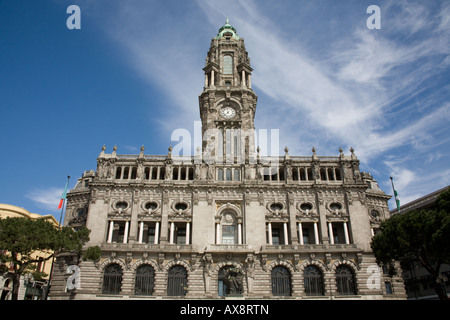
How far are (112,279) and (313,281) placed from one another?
2991 centimetres

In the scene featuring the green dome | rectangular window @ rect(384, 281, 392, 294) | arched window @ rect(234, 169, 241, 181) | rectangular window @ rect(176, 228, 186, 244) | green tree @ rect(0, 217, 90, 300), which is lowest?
rectangular window @ rect(384, 281, 392, 294)

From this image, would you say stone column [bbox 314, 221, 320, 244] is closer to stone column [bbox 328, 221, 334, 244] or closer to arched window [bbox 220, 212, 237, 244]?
stone column [bbox 328, 221, 334, 244]

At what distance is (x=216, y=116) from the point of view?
66.1 meters

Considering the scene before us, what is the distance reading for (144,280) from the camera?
51.4 m

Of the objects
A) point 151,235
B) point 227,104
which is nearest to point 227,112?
point 227,104

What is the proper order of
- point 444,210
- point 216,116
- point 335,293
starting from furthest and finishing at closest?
point 216,116 → point 335,293 → point 444,210

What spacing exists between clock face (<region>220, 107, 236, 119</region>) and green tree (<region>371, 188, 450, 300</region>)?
34036mm

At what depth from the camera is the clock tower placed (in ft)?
207

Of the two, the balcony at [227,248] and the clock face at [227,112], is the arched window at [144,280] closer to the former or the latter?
the balcony at [227,248]

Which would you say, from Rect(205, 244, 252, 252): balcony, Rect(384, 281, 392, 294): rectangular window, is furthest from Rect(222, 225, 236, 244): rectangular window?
Rect(384, 281, 392, 294): rectangular window

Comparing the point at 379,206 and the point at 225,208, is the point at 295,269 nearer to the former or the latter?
the point at 225,208

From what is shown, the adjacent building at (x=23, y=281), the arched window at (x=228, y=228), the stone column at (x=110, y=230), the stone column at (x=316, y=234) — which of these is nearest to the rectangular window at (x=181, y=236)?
the arched window at (x=228, y=228)

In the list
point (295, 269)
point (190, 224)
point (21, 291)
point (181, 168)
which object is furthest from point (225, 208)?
point (21, 291)

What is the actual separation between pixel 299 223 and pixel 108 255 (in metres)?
30.3
